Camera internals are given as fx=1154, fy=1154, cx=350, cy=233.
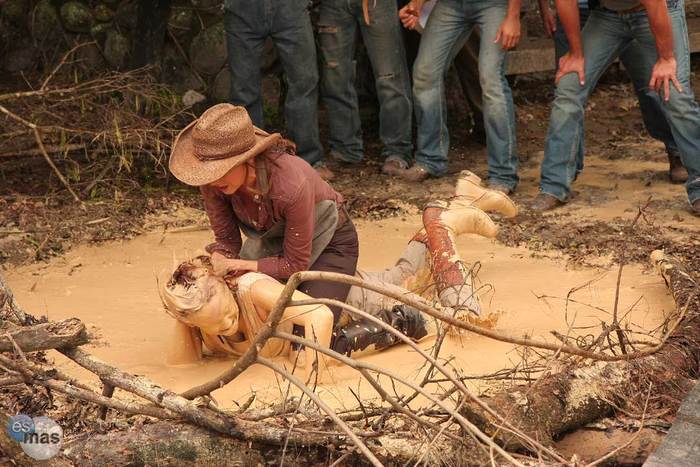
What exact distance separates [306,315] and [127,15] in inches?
197

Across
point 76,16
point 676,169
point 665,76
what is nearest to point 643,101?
point 676,169

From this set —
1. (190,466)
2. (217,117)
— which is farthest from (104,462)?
(217,117)

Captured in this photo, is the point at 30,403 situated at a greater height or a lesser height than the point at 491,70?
lesser

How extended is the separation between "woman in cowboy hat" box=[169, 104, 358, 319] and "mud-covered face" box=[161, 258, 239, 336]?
0.15 meters

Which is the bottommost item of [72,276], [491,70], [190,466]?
[72,276]

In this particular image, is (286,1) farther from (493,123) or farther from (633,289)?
(633,289)

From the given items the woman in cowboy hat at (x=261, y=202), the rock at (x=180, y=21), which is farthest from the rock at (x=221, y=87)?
the woman in cowboy hat at (x=261, y=202)

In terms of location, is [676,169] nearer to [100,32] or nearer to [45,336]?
[100,32]

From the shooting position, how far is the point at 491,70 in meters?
7.69

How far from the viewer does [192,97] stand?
9102 mm

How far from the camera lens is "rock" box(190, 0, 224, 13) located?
916cm

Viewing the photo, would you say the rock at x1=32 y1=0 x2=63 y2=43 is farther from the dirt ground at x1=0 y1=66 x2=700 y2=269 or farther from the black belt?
the black belt

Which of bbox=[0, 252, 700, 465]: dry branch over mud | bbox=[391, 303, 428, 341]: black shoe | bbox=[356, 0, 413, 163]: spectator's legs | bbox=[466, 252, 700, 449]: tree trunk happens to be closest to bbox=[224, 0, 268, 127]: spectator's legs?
bbox=[356, 0, 413, 163]: spectator's legs

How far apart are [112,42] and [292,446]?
5831 mm
